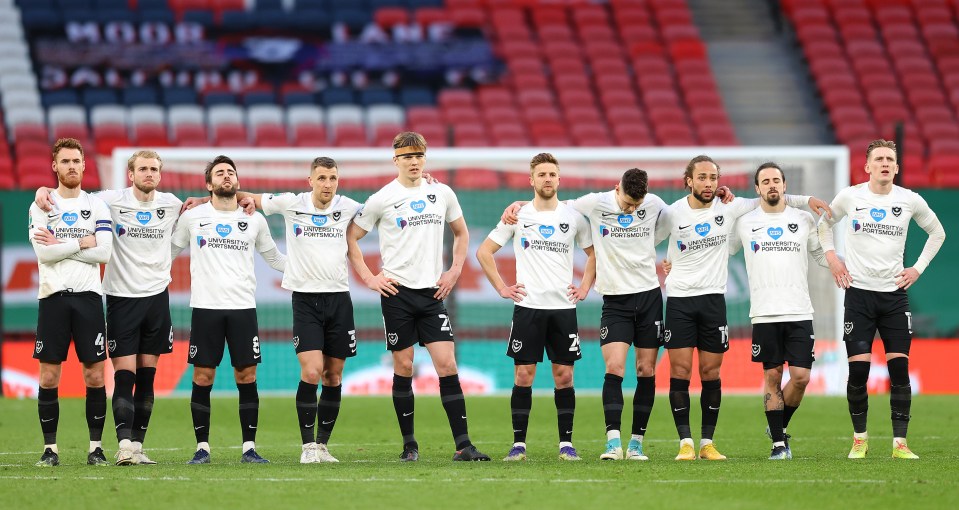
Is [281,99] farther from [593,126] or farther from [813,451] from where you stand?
[813,451]

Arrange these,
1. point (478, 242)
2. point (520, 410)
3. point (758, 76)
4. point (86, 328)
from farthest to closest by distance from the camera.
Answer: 1. point (758, 76)
2. point (478, 242)
3. point (520, 410)
4. point (86, 328)

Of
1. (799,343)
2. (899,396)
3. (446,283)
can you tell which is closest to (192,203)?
(446,283)

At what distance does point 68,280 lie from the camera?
865cm

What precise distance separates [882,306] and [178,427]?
6.63 meters

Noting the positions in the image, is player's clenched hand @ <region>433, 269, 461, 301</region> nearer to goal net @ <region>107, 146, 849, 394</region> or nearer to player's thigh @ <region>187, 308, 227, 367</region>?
player's thigh @ <region>187, 308, 227, 367</region>

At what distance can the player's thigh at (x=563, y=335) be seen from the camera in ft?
29.6

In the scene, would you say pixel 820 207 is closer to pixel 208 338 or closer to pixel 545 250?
pixel 545 250

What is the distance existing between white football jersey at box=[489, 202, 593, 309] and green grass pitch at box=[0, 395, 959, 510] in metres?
1.20

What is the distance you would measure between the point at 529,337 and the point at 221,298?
2.24 metres

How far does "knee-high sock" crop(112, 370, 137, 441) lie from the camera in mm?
8828

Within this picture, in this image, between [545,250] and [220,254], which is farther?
[545,250]

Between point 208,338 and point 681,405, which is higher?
point 208,338

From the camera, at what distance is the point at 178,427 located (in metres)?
12.0

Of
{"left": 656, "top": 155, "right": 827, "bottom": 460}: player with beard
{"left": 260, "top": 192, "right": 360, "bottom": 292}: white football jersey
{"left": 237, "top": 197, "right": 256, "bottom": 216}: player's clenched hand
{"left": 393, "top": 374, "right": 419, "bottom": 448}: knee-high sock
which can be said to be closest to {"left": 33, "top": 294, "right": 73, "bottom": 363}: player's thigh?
{"left": 237, "top": 197, "right": 256, "bottom": 216}: player's clenched hand
